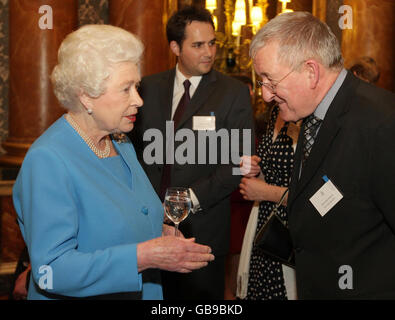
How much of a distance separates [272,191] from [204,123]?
69cm

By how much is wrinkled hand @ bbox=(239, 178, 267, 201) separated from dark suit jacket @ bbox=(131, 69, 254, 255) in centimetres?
14

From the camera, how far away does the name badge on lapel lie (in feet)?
11.0

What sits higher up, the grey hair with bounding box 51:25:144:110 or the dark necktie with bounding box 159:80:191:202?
the grey hair with bounding box 51:25:144:110

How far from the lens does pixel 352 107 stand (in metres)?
1.88

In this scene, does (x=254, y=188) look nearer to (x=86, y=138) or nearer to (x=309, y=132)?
(x=309, y=132)

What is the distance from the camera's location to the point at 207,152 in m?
3.33

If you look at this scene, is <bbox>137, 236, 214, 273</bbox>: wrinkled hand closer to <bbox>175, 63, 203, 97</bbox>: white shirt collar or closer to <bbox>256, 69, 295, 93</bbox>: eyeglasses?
<bbox>256, 69, 295, 93</bbox>: eyeglasses

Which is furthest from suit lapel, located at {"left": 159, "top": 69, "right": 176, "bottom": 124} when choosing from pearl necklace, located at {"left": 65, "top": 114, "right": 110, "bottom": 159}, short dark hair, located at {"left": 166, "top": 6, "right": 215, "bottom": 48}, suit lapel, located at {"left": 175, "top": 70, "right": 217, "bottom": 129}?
pearl necklace, located at {"left": 65, "top": 114, "right": 110, "bottom": 159}

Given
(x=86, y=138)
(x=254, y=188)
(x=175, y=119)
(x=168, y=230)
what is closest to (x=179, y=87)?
(x=175, y=119)

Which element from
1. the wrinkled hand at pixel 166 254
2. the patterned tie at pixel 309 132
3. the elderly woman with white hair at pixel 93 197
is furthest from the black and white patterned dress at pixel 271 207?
the wrinkled hand at pixel 166 254

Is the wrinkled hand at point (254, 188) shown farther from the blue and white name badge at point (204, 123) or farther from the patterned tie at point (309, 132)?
the patterned tie at point (309, 132)
